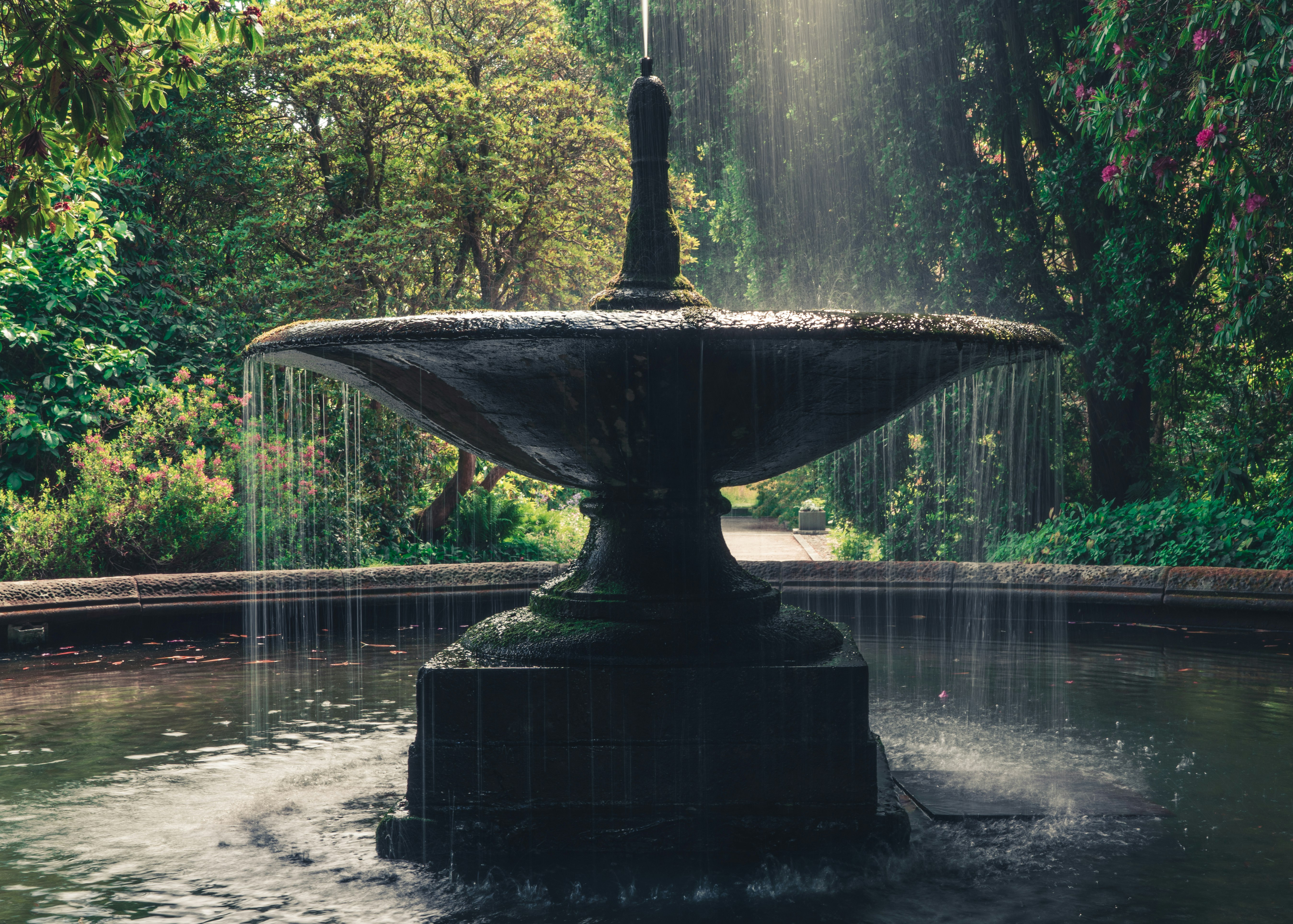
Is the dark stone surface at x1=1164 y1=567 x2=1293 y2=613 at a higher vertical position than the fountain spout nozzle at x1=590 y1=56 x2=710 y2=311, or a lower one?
lower

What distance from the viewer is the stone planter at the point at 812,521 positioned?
80.1 feet

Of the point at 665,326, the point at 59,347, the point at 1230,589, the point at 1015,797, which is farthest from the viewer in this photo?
the point at 59,347

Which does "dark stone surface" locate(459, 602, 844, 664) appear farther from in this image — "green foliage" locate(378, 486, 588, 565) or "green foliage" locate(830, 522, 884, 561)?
"green foliage" locate(830, 522, 884, 561)

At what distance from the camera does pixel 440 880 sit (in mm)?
3068

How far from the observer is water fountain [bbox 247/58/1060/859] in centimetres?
312

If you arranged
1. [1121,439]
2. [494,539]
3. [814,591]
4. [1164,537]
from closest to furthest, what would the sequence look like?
[814,591], [1164,537], [1121,439], [494,539]

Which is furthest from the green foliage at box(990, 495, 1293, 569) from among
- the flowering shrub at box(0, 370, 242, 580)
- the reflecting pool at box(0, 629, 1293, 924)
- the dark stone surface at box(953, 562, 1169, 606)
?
the flowering shrub at box(0, 370, 242, 580)

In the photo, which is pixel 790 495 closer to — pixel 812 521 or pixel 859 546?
pixel 812 521

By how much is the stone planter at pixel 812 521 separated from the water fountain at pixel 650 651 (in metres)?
21.0

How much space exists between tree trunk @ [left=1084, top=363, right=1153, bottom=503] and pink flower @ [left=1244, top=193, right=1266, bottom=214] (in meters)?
4.34

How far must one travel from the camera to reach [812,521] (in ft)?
80.1

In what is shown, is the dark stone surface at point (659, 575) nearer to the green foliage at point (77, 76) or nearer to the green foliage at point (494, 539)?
the green foliage at point (77, 76)

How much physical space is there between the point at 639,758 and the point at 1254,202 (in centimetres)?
631

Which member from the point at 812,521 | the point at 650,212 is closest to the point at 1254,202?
the point at 650,212
